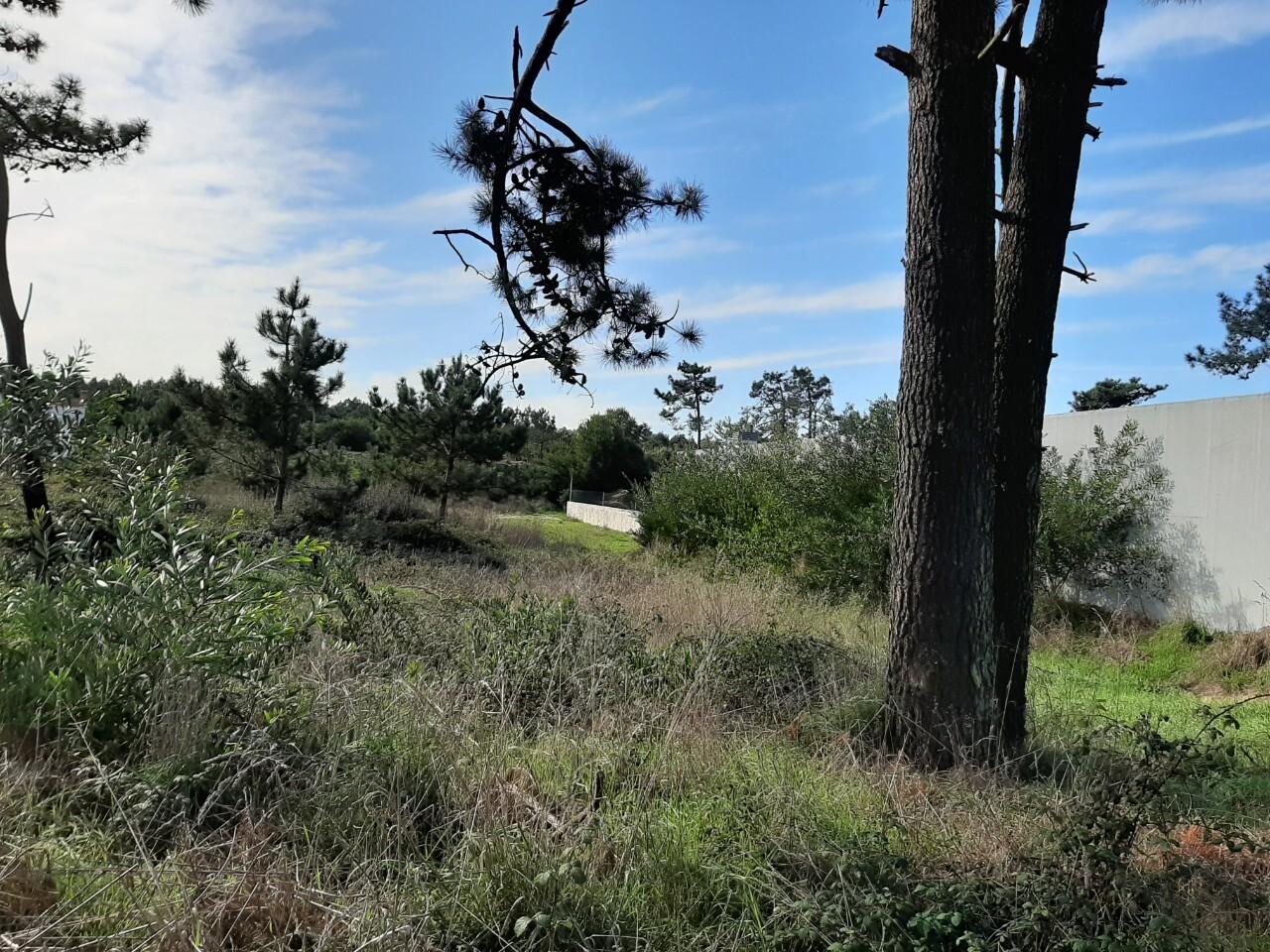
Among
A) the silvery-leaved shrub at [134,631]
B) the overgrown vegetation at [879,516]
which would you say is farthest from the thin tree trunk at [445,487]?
the silvery-leaved shrub at [134,631]

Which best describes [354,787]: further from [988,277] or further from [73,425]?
[988,277]

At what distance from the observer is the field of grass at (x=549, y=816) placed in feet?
7.93

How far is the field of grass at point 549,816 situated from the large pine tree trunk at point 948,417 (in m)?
0.38

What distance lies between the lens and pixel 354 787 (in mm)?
3076

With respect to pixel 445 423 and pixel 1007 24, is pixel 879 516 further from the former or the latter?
pixel 445 423

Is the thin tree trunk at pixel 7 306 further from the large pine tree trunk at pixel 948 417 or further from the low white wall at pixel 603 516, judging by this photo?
the low white wall at pixel 603 516

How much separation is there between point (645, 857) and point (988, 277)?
10.2ft

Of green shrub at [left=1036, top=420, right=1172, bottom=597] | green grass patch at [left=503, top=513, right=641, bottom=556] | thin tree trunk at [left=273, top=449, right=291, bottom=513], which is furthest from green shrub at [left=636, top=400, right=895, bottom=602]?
thin tree trunk at [left=273, top=449, right=291, bottom=513]

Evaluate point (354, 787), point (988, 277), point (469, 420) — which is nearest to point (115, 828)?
point (354, 787)

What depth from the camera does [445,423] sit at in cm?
2100

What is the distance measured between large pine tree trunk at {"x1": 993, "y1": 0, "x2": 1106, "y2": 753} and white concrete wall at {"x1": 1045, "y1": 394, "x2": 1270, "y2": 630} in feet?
21.2

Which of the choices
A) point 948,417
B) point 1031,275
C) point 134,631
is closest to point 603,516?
point 1031,275

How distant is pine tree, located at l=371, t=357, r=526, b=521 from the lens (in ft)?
67.8

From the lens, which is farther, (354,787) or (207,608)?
(207,608)
